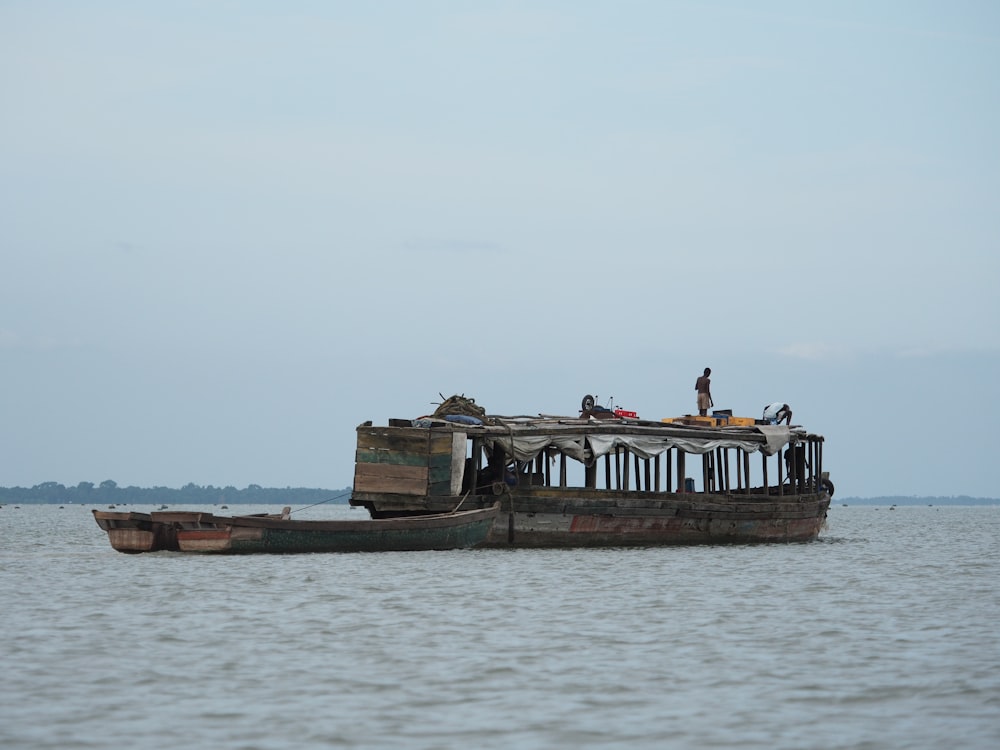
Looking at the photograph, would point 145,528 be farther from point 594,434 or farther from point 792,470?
point 792,470

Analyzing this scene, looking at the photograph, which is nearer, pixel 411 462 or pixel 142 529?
pixel 142 529

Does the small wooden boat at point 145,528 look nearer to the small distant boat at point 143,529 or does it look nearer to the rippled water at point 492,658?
the small distant boat at point 143,529

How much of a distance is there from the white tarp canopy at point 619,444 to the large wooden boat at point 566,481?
3 centimetres

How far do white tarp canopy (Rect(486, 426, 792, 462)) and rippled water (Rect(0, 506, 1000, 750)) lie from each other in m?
4.03

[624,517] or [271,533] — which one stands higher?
[624,517]

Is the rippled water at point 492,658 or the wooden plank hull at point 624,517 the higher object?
the wooden plank hull at point 624,517

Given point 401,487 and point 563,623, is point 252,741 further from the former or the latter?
point 401,487

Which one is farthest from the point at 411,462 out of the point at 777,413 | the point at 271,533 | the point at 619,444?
the point at 777,413

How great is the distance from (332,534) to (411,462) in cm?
258

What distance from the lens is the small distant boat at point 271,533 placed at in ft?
76.9

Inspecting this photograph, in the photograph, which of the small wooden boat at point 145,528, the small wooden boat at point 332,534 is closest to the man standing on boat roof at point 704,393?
the small wooden boat at point 332,534

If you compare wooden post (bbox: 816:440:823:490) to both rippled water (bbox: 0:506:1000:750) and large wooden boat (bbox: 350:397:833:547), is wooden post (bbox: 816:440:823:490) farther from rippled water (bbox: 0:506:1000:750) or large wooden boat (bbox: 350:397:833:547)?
rippled water (bbox: 0:506:1000:750)

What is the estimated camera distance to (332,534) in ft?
78.9

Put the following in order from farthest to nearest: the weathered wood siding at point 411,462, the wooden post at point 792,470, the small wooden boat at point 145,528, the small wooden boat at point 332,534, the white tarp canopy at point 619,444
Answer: the wooden post at point 792,470 → the white tarp canopy at point 619,444 → the weathered wood siding at point 411,462 → the small wooden boat at point 145,528 → the small wooden boat at point 332,534
